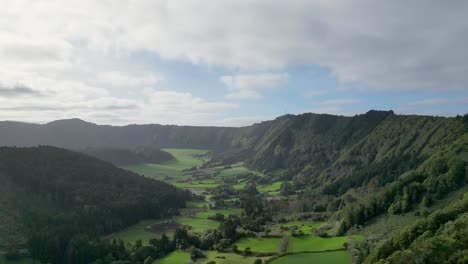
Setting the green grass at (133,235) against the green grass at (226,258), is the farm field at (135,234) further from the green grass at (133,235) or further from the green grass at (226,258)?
the green grass at (226,258)

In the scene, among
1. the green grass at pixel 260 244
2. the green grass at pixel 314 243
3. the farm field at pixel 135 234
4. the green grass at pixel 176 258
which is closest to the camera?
the green grass at pixel 314 243

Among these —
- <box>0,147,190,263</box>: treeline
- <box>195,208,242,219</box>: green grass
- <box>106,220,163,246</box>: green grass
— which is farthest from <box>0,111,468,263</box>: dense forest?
<box>195,208,242,219</box>: green grass

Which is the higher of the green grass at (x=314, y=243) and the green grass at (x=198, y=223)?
the green grass at (x=314, y=243)

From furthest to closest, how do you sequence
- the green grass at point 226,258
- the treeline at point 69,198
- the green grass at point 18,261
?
the treeline at point 69,198, the green grass at point 18,261, the green grass at point 226,258

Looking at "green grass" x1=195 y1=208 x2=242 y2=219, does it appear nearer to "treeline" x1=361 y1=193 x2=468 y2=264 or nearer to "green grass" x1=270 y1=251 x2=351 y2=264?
"green grass" x1=270 y1=251 x2=351 y2=264

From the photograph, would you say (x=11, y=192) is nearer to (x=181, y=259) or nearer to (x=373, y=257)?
(x=181, y=259)

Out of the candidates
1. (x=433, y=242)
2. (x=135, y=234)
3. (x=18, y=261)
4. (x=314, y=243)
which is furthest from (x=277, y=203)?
(x=433, y=242)

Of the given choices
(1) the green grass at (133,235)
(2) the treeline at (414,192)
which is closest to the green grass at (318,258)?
(2) the treeline at (414,192)
